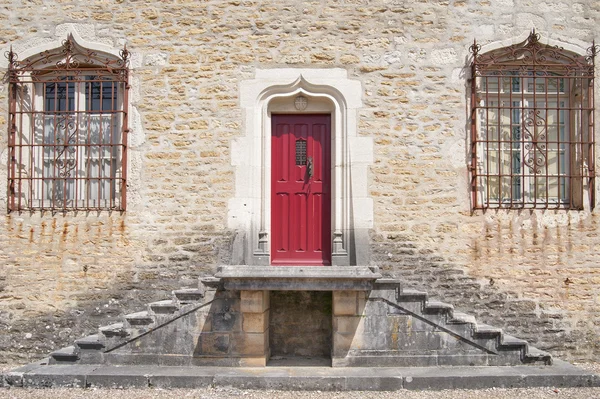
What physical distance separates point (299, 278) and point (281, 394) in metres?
1.11

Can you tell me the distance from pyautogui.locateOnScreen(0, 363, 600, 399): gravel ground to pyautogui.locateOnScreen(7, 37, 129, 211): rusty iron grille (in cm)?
227

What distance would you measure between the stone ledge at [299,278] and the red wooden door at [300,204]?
3.40 feet

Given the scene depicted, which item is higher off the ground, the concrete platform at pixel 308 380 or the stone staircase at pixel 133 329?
the stone staircase at pixel 133 329

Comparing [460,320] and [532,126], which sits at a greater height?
[532,126]

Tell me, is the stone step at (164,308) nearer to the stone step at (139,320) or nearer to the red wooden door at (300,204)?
the stone step at (139,320)

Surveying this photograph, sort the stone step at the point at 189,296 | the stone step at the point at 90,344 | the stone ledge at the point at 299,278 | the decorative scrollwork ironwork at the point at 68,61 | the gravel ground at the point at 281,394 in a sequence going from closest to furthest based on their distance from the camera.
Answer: the gravel ground at the point at 281,394, the stone ledge at the point at 299,278, the stone step at the point at 90,344, the stone step at the point at 189,296, the decorative scrollwork ironwork at the point at 68,61

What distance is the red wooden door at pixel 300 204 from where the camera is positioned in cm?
666

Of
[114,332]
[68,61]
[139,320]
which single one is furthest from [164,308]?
[68,61]

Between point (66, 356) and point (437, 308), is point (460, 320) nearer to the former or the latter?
point (437, 308)

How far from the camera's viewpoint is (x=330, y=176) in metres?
6.69

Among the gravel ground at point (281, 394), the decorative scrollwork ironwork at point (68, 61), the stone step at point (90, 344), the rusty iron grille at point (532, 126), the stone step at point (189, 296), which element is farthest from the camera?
the decorative scrollwork ironwork at point (68, 61)

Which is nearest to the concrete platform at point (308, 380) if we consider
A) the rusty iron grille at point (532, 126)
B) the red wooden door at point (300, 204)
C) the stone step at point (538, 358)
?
the stone step at point (538, 358)

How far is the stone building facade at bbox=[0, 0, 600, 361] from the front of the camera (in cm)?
645

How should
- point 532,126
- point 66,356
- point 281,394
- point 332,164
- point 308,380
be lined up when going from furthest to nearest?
point 532,126 → point 332,164 → point 66,356 → point 308,380 → point 281,394
